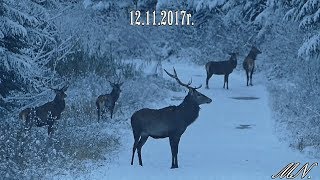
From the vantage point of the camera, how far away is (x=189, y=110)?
11.5m

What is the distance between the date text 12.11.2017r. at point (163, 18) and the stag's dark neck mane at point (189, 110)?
25.3m

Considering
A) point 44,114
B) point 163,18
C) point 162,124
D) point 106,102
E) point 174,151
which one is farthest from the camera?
point 163,18

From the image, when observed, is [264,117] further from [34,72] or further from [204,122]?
[34,72]

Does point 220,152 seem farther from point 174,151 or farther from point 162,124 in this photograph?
point 162,124

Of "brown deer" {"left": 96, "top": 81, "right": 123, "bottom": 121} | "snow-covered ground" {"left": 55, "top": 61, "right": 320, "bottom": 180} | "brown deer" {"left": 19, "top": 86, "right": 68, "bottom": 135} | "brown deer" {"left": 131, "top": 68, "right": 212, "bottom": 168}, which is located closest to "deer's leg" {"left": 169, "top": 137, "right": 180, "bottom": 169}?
"brown deer" {"left": 131, "top": 68, "right": 212, "bottom": 168}

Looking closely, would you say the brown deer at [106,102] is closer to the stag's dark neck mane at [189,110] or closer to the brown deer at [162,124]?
the brown deer at [162,124]

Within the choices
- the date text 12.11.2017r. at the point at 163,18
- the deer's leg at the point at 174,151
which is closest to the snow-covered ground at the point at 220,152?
the deer's leg at the point at 174,151

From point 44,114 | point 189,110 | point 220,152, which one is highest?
point 189,110

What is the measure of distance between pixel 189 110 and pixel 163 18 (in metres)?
26.8

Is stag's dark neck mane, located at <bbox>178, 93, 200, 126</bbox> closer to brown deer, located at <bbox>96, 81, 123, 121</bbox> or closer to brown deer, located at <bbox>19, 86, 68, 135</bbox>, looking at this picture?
brown deer, located at <bbox>19, 86, 68, 135</bbox>

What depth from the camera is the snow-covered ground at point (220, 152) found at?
34.2 feet

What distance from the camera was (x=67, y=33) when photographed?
22.4 meters

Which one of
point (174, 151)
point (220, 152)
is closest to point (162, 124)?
point (174, 151)

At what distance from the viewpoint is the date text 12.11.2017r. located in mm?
37112
